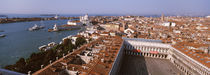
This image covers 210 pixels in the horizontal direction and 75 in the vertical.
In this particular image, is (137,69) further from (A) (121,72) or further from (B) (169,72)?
(B) (169,72)

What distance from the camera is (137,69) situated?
63.5ft

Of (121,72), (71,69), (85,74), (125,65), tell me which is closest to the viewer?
(85,74)

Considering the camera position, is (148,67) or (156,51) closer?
(148,67)

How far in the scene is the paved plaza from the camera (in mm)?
18519

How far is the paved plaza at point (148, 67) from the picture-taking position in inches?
729

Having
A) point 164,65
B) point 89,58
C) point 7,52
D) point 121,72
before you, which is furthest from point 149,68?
point 7,52

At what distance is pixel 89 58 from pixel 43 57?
24.3 feet

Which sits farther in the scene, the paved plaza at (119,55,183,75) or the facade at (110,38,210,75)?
the facade at (110,38,210,75)

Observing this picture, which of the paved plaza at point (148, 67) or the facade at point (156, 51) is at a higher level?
the facade at point (156, 51)

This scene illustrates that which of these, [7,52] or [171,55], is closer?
[171,55]

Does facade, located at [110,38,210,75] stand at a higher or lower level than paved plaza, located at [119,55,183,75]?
higher

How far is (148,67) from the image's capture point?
20.5 metres

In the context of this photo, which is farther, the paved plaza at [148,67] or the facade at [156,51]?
the facade at [156,51]

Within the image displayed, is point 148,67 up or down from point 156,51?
down
